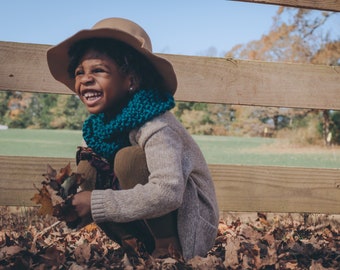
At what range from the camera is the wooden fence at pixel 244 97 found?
3.25 m

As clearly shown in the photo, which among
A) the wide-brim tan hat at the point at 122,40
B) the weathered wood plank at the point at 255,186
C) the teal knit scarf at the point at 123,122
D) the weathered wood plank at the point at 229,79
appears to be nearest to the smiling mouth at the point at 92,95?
the teal knit scarf at the point at 123,122

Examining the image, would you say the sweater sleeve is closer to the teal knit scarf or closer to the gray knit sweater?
the gray knit sweater

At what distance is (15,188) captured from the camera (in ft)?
10.7

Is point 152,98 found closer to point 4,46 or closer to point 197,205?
point 197,205

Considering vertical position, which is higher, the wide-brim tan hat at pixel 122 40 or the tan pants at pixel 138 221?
the wide-brim tan hat at pixel 122 40

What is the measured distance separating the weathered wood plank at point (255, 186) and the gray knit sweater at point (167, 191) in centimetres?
122

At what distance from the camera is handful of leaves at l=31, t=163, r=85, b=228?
2.03 meters

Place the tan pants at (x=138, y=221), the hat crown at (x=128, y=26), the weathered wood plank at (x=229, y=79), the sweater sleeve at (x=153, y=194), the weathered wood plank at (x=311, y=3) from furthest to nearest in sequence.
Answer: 1. the weathered wood plank at (x=311, y=3)
2. the weathered wood plank at (x=229, y=79)
3. the hat crown at (x=128, y=26)
4. the tan pants at (x=138, y=221)
5. the sweater sleeve at (x=153, y=194)

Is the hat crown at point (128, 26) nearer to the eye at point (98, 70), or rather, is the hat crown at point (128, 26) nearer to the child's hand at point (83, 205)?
the eye at point (98, 70)

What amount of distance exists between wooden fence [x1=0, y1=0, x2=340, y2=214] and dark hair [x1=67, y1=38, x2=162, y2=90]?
104 centimetres

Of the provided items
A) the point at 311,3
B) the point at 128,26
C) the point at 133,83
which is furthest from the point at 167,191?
the point at 311,3

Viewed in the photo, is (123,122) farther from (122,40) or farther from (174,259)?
(174,259)

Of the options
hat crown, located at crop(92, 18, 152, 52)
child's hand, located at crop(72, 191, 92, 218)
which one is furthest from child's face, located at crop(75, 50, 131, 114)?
child's hand, located at crop(72, 191, 92, 218)

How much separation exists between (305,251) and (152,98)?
108 centimetres
